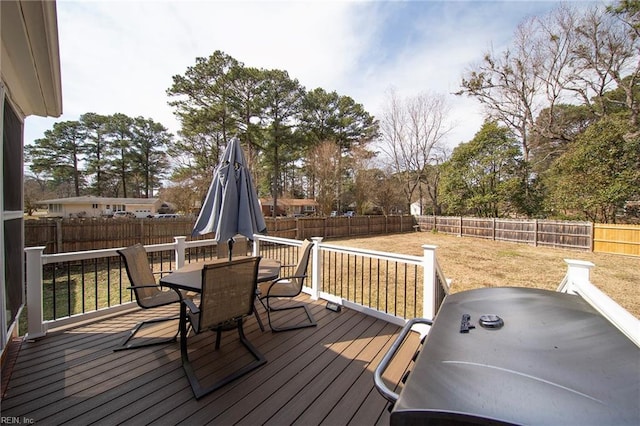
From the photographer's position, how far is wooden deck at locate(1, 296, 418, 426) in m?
1.74

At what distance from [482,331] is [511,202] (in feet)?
55.9

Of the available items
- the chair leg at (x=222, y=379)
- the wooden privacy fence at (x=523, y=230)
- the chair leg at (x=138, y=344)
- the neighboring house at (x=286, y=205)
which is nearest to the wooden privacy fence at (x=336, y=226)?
the wooden privacy fence at (x=523, y=230)

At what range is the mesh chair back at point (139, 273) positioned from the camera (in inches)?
103

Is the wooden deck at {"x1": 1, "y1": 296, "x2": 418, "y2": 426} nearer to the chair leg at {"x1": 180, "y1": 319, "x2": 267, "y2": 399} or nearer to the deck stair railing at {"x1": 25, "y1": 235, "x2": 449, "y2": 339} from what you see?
the chair leg at {"x1": 180, "y1": 319, "x2": 267, "y2": 399}

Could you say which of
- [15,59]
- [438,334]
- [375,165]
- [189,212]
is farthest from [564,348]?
[189,212]

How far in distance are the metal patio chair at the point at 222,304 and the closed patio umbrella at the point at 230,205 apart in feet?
2.63

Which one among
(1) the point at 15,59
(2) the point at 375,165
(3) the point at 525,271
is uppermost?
(2) the point at 375,165

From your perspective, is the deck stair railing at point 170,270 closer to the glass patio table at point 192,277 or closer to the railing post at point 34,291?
the railing post at point 34,291

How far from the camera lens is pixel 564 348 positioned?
938mm

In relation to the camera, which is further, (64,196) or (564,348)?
(64,196)

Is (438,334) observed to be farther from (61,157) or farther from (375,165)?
(61,157)

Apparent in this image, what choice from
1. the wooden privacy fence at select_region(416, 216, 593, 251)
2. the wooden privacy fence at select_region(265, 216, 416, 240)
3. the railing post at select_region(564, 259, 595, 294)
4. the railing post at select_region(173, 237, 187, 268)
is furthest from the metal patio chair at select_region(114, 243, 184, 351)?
the wooden privacy fence at select_region(416, 216, 593, 251)

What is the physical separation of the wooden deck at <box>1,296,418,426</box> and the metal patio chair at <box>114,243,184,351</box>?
12 cm

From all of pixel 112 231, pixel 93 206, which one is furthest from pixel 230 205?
pixel 93 206
